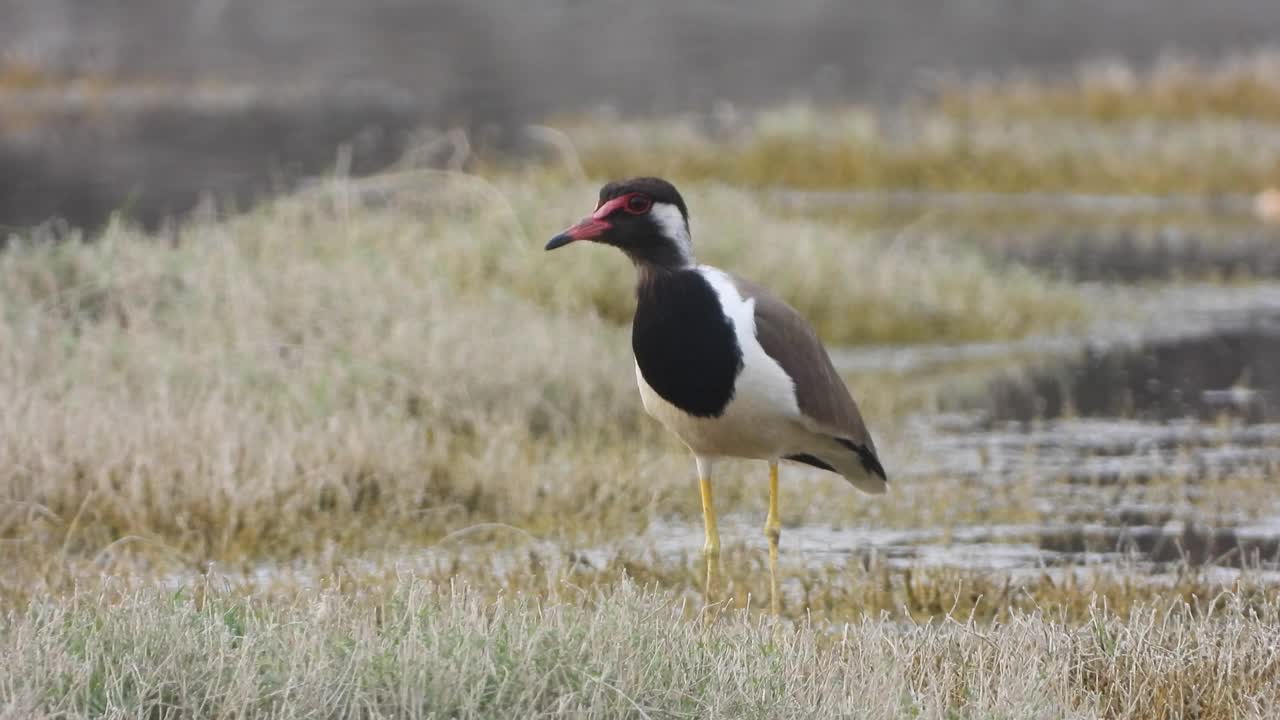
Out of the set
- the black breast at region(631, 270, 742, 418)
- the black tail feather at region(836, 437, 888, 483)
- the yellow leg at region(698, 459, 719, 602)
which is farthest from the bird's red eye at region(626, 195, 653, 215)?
the black tail feather at region(836, 437, 888, 483)

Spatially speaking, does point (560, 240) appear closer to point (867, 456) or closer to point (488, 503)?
point (867, 456)

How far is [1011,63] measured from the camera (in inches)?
2389

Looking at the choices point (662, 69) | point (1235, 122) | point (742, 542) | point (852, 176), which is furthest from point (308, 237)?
point (662, 69)

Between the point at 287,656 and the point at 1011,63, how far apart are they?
57.0 meters

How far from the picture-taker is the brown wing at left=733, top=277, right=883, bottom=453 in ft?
24.7

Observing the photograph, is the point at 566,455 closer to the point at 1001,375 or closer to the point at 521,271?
the point at 521,271

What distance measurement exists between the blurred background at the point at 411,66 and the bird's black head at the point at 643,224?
17.7 meters

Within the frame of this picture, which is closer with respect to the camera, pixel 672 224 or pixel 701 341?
pixel 701 341

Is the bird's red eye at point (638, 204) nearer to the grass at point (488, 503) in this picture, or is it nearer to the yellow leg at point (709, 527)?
the yellow leg at point (709, 527)

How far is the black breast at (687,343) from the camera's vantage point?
727cm

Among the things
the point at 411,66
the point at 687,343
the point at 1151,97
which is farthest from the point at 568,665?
the point at 411,66

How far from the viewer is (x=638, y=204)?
744 centimetres

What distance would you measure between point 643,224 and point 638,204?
9 centimetres

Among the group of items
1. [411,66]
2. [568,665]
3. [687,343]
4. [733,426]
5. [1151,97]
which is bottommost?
[568,665]
